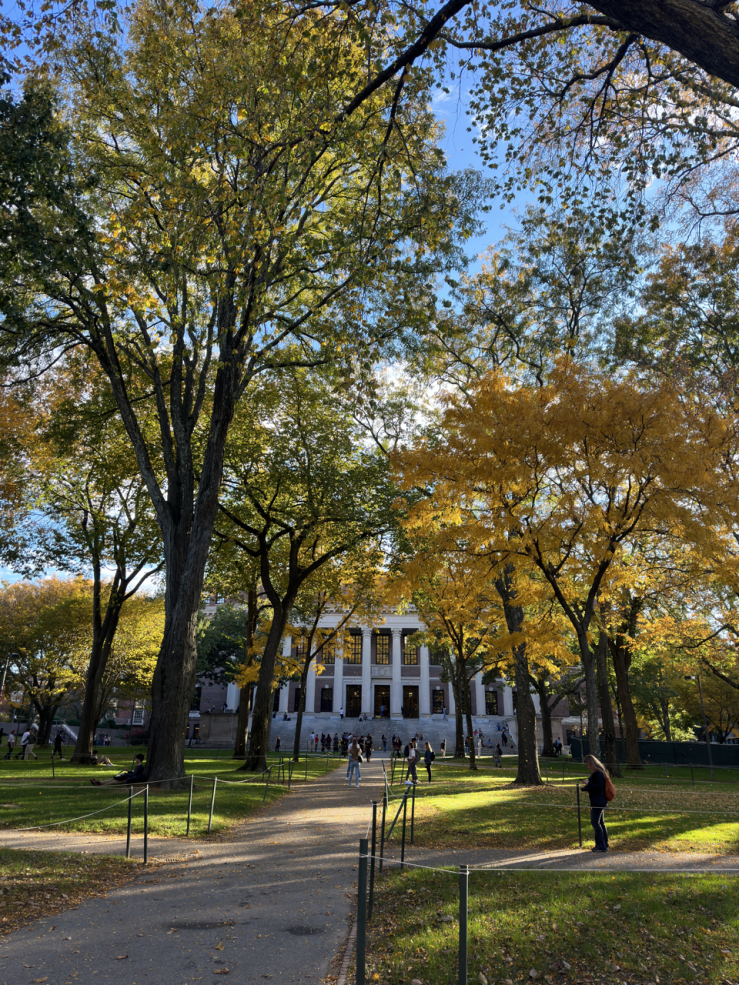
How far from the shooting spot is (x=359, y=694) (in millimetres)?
74062

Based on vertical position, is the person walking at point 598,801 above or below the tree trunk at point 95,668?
below

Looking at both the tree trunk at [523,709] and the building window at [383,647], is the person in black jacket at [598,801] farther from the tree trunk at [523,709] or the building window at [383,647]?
the building window at [383,647]

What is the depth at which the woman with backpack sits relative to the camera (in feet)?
33.5

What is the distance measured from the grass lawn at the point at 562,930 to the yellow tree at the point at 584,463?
5864 millimetres

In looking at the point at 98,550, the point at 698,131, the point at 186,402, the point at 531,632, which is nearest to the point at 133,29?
the point at 186,402

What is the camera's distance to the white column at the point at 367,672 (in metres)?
71.2

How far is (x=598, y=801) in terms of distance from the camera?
35.2ft

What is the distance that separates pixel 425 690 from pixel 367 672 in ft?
22.2

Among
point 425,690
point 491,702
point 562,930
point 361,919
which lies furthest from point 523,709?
point 491,702

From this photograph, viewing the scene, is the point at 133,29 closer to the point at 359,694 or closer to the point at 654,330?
the point at 654,330

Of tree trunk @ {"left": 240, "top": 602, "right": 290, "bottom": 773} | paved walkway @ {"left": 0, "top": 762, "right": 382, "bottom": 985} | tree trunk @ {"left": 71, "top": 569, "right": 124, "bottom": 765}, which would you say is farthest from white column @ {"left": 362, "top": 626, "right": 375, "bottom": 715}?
paved walkway @ {"left": 0, "top": 762, "right": 382, "bottom": 985}

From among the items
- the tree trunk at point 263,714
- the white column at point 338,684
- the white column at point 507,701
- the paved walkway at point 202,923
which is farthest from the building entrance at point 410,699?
the paved walkway at point 202,923

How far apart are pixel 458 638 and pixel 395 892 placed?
26.3 meters

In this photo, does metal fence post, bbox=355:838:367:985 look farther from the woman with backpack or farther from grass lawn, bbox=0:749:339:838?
the woman with backpack
